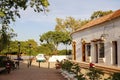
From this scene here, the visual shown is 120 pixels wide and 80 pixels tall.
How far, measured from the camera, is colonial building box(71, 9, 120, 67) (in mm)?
27855

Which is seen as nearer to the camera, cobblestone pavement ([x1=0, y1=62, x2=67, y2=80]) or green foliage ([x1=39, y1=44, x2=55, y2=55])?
cobblestone pavement ([x1=0, y1=62, x2=67, y2=80])

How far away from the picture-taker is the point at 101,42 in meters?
31.4

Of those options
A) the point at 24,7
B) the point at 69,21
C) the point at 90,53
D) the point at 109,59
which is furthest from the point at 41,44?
the point at 24,7

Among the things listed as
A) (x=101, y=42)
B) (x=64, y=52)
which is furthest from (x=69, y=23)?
(x=101, y=42)

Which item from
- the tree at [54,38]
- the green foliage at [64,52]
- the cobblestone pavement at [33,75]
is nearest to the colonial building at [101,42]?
the cobblestone pavement at [33,75]

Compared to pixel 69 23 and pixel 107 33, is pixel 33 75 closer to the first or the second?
pixel 107 33

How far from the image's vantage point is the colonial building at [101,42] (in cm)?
2785

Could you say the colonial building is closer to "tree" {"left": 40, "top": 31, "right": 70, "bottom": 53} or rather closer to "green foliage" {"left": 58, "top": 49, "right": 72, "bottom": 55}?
"green foliage" {"left": 58, "top": 49, "right": 72, "bottom": 55}

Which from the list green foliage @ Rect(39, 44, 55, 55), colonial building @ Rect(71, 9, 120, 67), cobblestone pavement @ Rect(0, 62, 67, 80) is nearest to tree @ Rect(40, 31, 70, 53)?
green foliage @ Rect(39, 44, 55, 55)

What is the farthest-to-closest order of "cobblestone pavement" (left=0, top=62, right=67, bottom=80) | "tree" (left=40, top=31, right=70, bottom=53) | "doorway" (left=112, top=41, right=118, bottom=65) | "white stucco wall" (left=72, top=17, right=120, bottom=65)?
"tree" (left=40, top=31, right=70, bottom=53), "doorway" (left=112, top=41, right=118, bottom=65), "white stucco wall" (left=72, top=17, right=120, bottom=65), "cobblestone pavement" (left=0, top=62, right=67, bottom=80)

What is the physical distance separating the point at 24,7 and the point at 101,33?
11781mm

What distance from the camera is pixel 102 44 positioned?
31.4 metres

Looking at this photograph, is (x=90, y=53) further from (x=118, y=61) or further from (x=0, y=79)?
(x=0, y=79)

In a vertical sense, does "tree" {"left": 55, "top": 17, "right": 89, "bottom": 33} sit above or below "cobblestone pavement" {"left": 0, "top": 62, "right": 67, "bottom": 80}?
above
